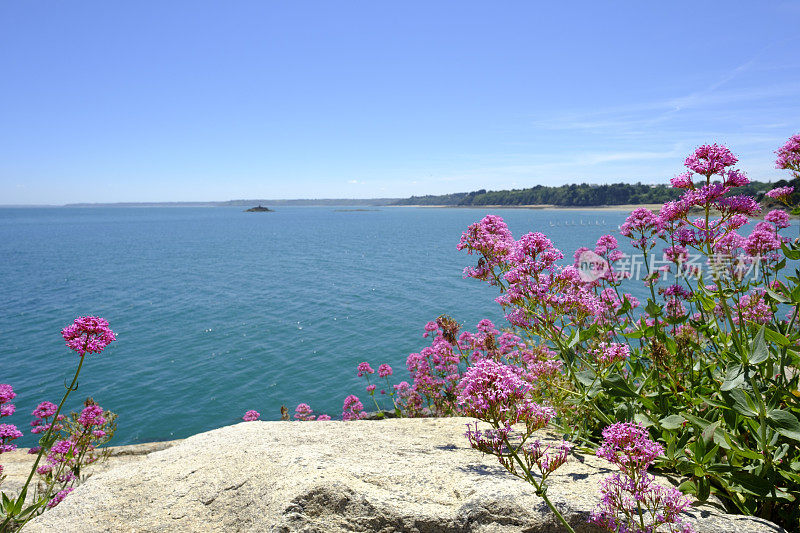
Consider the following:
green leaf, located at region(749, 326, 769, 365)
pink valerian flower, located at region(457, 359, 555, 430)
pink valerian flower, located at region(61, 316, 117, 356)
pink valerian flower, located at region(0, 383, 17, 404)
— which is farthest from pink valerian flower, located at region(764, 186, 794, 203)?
pink valerian flower, located at region(0, 383, 17, 404)

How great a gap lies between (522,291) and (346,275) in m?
44.2

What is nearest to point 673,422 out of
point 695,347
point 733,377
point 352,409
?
point 733,377

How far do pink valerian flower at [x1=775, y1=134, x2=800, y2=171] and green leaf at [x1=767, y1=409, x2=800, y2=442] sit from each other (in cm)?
300

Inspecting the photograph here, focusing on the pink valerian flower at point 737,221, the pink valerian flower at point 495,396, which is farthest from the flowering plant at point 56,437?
the pink valerian flower at point 737,221

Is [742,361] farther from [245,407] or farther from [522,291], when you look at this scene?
[245,407]

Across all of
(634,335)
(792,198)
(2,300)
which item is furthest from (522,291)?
(2,300)

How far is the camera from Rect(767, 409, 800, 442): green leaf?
3316 millimetres

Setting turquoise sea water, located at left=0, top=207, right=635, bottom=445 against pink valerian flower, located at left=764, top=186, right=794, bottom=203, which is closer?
pink valerian flower, located at left=764, top=186, right=794, bottom=203

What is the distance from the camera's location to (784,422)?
3.38 meters

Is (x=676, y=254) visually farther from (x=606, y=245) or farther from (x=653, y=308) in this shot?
(x=606, y=245)

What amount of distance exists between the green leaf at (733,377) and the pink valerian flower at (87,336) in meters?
6.05

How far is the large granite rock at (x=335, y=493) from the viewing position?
3.68 meters

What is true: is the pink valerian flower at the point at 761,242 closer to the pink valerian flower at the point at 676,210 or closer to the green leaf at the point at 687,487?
the pink valerian flower at the point at 676,210

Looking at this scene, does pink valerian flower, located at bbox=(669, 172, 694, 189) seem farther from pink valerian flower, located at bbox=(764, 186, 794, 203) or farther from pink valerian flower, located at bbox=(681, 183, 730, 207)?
pink valerian flower, located at bbox=(764, 186, 794, 203)
